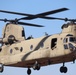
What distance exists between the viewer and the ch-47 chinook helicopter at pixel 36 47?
29484 mm

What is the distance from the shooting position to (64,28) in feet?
101

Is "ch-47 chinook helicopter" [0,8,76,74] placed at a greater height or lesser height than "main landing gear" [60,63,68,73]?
greater

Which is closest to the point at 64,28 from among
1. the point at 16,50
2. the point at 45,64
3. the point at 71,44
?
the point at 71,44

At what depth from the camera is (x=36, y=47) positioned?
32125mm

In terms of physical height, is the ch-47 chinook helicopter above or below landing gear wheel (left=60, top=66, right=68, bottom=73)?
above

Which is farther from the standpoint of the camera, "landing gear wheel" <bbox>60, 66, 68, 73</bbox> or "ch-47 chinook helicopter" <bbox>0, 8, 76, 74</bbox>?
"landing gear wheel" <bbox>60, 66, 68, 73</bbox>

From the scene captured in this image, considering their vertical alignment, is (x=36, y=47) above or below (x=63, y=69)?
above

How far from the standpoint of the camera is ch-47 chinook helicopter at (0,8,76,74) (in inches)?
1161

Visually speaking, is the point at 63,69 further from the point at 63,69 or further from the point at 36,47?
the point at 36,47

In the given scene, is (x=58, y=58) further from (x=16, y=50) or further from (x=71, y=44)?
(x=16, y=50)

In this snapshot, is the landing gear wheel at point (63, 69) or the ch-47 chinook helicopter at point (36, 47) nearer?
the ch-47 chinook helicopter at point (36, 47)

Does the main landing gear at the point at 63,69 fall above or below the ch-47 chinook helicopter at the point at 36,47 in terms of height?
below

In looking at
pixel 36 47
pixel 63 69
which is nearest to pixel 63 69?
pixel 63 69

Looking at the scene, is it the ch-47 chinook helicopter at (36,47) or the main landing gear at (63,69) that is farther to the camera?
the main landing gear at (63,69)
